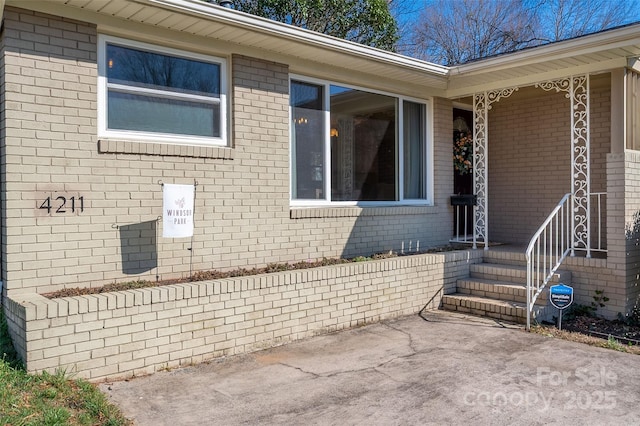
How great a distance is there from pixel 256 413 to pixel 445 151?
594cm

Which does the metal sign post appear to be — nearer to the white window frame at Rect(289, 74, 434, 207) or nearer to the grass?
the white window frame at Rect(289, 74, 434, 207)

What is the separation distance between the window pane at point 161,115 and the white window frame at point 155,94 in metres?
0.05

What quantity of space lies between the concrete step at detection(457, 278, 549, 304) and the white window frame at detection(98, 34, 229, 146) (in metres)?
3.82

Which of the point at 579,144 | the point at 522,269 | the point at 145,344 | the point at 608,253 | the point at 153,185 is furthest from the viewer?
the point at 579,144

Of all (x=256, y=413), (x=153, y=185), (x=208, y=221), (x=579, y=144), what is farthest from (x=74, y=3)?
(x=579, y=144)

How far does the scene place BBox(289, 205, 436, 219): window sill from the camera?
663 cm

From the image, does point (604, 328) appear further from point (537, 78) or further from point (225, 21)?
point (225, 21)

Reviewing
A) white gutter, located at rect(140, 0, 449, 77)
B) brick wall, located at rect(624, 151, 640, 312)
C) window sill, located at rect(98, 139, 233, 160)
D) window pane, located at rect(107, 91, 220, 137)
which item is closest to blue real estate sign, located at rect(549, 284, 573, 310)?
brick wall, located at rect(624, 151, 640, 312)

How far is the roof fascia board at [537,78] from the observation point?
6551 mm

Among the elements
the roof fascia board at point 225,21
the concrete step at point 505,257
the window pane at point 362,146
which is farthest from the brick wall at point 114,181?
the concrete step at point 505,257

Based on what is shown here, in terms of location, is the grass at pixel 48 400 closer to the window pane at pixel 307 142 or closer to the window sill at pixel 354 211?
the window sill at pixel 354 211

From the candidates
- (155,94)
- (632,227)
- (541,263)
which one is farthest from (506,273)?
(155,94)

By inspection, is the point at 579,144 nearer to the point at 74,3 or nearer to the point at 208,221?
the point at 208,221

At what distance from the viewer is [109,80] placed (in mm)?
5223
